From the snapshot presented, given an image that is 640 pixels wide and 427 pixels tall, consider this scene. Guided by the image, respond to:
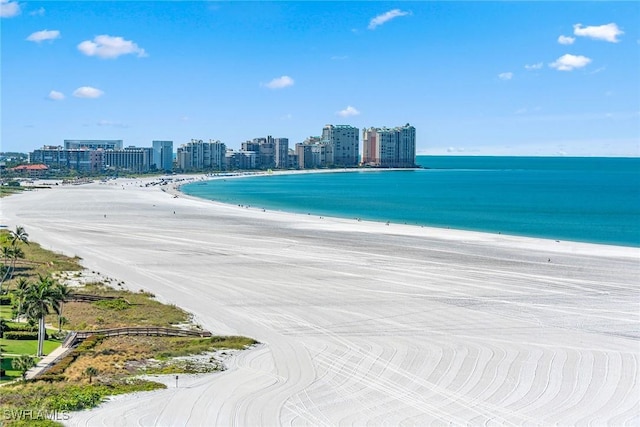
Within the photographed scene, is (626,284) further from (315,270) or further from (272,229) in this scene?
(272,229)

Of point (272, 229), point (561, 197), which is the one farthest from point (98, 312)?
point (561, 197)

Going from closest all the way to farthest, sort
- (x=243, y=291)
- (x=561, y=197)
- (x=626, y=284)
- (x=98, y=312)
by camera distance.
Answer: (x=98, y=312), (x=243, y=291), (x=626, y=284), (x=561, y=197)

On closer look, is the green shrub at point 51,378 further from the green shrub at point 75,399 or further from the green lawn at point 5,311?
the green lawn at point 5,311

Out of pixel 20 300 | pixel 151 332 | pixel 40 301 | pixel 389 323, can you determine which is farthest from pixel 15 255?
pixel 389 323

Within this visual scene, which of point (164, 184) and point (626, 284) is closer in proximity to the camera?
point (626, 284)

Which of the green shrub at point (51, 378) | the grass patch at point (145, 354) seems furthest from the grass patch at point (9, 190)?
the green shrub at point (51, 378)

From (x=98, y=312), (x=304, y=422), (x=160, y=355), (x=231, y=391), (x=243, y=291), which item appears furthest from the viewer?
(x=243, y=291)

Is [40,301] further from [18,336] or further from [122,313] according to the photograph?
[122,313]
